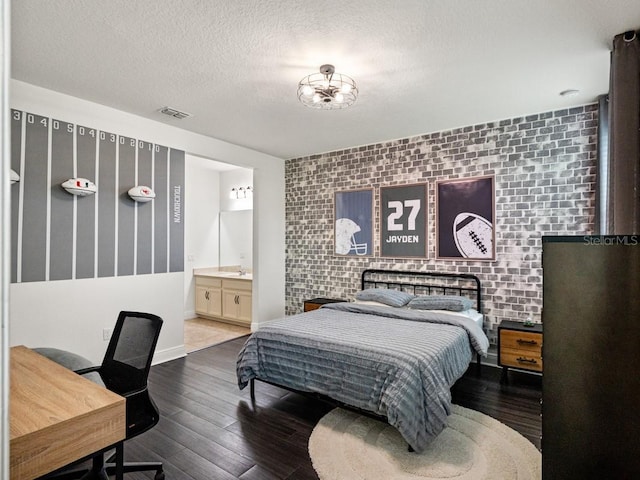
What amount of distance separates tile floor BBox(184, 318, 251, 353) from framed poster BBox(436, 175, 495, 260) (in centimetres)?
327

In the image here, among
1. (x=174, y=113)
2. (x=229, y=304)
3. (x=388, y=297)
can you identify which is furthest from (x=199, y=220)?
(x=388, y=297)

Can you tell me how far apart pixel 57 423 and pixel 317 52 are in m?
2.61

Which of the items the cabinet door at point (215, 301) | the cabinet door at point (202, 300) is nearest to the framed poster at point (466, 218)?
the cabinet door at point (215, 301)

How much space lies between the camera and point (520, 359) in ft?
11.6

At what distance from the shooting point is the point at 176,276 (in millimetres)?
4348

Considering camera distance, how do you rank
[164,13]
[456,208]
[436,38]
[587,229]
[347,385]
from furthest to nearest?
[456,208] < [587,229] < [347,385] < [436,38] < [164,13]

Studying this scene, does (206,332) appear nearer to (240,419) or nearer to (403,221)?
(240,419)

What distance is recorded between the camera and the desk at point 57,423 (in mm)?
1212

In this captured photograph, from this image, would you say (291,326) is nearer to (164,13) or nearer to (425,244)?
(425,244)

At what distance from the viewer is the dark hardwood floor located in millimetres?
2293

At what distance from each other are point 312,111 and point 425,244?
2.17 metres

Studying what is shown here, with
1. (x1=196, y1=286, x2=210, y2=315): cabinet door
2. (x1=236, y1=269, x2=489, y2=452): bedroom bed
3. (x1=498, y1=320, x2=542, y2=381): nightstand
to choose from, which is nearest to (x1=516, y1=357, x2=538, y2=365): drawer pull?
(x1=498, y1=320, x2=542, y2=381): nightstand

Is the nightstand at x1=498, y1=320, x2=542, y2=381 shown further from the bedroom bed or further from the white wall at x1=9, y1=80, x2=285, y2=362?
the white wall at x1=9, y1=80, x2=285, y2=362

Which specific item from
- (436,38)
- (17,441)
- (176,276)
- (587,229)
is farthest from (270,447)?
(587,229)
